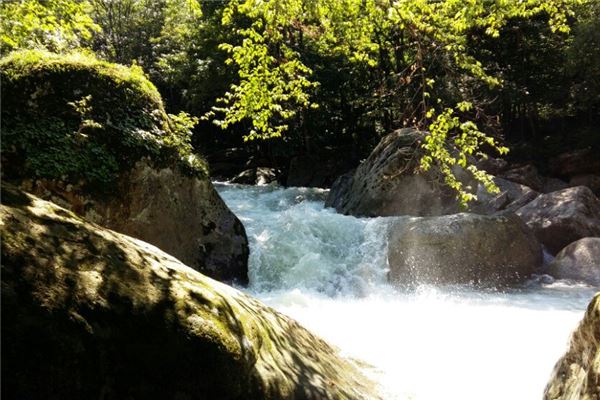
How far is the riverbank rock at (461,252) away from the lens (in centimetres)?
1023

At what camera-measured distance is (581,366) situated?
3.43 m

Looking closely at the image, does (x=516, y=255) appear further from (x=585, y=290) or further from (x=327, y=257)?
(x=327, y=257)

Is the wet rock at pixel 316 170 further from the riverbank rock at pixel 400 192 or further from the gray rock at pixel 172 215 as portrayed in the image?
the gray rock at pixel 172 215

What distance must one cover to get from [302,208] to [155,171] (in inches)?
286

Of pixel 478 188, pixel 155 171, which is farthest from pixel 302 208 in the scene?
pixel 155 171

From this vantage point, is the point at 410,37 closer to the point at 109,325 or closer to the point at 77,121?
the point at 109,325

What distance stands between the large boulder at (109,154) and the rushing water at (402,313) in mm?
1758

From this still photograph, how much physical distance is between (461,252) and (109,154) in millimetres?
7520

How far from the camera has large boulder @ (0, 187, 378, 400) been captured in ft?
6.40

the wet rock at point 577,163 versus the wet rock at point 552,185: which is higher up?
the wet rock at point 577,163

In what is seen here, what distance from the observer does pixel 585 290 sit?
376 inches

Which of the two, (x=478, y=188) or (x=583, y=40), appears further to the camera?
(x=583, y=40)

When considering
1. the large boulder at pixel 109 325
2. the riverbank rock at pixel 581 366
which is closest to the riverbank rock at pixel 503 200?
the riverbank rock at pixel 581 366

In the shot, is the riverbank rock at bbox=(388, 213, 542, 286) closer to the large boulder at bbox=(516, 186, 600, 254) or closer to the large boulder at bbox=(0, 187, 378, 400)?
the large boulder at bbox=(516, 186, 600, 254)
